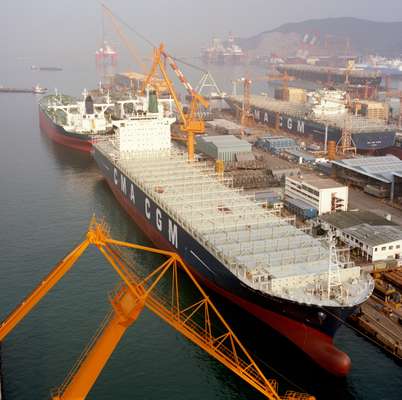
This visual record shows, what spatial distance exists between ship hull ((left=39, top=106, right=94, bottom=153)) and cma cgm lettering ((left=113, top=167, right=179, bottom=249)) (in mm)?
13891

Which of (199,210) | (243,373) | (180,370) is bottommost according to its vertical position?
(180,370)

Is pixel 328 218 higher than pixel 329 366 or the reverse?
higher

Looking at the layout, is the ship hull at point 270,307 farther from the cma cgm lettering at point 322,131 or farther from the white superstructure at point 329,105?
Result: the white superstructure at point 329,105

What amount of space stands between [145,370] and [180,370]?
3.39 ft

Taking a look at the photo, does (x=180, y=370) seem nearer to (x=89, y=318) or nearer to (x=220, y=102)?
(x=89, y=318)

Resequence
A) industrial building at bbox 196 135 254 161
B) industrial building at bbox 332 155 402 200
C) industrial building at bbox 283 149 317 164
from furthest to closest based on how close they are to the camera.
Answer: industrial building at bbox 283 149 317 164, industrial building at bbox 196 135 254 161, industrial building at bbox 332 155 402 200

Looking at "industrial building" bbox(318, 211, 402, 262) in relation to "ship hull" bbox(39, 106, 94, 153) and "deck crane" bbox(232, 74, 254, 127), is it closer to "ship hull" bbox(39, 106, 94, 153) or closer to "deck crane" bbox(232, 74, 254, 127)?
"ship hull" bbox(39, 106, 94, 153)

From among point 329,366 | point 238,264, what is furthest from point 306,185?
point 329,366

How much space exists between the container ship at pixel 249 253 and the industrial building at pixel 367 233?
9.12ft

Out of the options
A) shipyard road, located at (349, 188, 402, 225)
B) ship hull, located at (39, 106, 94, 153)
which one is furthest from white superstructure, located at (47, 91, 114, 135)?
shipyard road, located at (349, 188, 402, 225)

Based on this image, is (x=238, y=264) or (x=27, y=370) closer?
(x=27, y=370)

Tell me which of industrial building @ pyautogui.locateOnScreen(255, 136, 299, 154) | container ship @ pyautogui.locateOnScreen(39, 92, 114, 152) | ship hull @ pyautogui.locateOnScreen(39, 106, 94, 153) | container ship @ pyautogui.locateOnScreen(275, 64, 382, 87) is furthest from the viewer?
container ship @ pyautogui.locateOnScreen(275, 64, 382, 87)

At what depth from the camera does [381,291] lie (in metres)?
19.8

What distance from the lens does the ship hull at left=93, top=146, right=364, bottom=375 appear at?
616 inches
